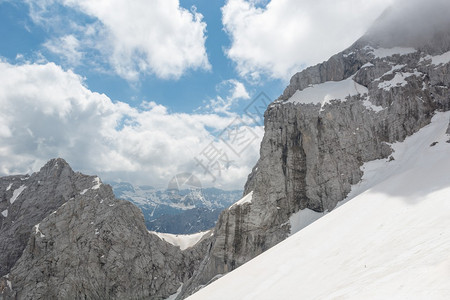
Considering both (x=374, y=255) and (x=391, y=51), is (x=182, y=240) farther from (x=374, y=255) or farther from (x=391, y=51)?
(x=374, y=255)

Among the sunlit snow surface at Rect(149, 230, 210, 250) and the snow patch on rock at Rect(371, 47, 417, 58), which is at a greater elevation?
the snow patch on rock at Rect(371, 47, 417, 58)

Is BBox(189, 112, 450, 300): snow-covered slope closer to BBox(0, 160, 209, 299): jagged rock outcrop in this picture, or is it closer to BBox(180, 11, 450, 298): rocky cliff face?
BBox(180, 11, 450, 298): rocky cliff face

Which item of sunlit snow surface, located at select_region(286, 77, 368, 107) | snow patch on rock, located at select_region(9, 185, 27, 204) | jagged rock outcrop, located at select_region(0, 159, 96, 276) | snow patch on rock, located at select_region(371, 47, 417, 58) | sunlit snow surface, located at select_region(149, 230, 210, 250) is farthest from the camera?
sunlit snow surface, located at select_region(149, 230, 210, 250)

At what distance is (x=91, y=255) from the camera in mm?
84375

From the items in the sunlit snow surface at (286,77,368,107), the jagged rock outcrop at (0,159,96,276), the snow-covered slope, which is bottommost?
the snow-covered slope

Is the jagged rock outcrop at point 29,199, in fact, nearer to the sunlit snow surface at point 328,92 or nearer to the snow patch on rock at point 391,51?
the sunlit snow surface at point 328,92

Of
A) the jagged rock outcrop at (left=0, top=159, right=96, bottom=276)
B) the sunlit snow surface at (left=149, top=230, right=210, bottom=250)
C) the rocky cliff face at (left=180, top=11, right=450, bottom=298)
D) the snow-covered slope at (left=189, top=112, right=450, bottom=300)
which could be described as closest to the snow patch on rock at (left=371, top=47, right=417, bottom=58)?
the rocky cliff face at (left=180, top=11, right=450, bottom=298)

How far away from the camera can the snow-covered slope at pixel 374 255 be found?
8550 mm

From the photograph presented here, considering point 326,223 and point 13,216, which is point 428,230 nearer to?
point 326,223

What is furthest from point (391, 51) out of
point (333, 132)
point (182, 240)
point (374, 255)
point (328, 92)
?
point (182, 240)

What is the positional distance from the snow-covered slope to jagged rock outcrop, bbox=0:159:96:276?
91005 mm

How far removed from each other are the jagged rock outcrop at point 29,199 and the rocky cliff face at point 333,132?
60.4 metres

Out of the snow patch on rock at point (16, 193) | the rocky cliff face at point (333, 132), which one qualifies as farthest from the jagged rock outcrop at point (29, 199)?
the rocky cliff face at point (333, 132)

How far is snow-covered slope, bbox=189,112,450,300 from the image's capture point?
855 cm
